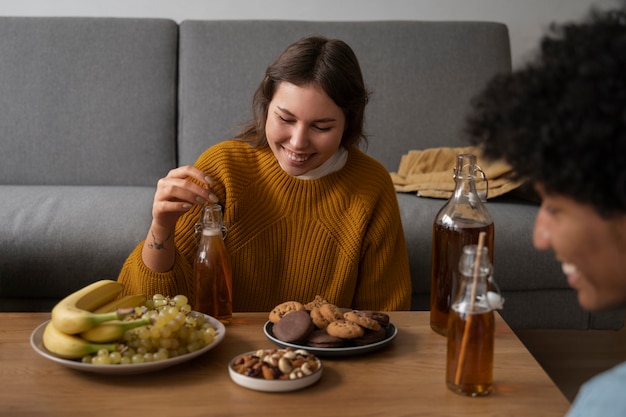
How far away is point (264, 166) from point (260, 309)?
310 millimetres

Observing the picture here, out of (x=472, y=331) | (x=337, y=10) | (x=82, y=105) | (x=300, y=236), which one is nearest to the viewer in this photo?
(x=472, y=331)

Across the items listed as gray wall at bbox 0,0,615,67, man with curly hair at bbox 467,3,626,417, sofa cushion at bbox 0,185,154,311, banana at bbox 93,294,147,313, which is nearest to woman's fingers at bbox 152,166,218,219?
banana at bbox 93,294,147,313

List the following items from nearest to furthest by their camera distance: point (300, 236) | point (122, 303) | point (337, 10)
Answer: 1. point (122, 303)
2. point (300, 236)
3. point (337, 10)

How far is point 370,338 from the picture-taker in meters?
1.31

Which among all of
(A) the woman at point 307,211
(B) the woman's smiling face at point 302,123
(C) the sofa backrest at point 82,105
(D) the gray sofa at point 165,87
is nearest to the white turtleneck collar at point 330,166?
(A) the woman at point 307,211

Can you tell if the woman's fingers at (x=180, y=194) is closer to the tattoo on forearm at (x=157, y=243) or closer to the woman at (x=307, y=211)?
the tattoo on forearm at (x=157, y=243)

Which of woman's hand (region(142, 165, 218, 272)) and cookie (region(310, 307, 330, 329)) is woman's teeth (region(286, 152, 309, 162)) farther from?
cookie (region(310, 307, 330, 329))

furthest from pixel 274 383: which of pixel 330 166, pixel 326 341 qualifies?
pixel 330 166

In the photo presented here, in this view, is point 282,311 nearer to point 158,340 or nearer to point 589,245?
point 158,340

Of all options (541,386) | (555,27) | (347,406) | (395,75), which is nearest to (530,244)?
(395,75)

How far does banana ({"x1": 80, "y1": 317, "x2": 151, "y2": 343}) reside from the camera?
122 centimetres

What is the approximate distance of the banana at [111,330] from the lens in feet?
3.99

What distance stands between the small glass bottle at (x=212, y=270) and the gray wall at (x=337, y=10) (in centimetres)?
212

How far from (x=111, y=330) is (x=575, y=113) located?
75 centimetres
